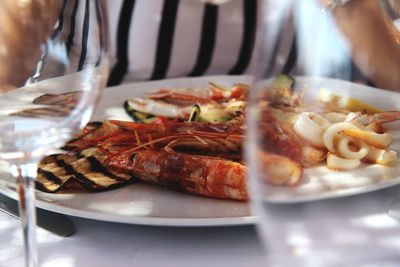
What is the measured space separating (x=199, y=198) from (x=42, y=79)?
0.19 m

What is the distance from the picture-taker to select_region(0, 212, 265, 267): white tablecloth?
1.60 feet

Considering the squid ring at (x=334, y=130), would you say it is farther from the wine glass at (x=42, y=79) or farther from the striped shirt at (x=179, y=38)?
the striped shirt at (x=179, y=38)

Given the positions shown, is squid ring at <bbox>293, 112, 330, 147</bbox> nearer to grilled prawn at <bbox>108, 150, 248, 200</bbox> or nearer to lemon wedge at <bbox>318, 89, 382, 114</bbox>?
lemon wedge at <bbox>318, 89, 382, 114</bbox>

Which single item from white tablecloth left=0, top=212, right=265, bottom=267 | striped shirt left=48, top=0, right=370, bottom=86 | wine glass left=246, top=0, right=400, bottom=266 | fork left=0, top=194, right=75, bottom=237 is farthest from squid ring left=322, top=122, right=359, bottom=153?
striped shirt left=48, top=0, right=370, bottom=86

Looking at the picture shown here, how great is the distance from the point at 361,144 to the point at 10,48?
26 centimetres

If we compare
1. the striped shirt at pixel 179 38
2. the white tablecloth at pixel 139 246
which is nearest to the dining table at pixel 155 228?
the white tablecloth at pixel 139 246

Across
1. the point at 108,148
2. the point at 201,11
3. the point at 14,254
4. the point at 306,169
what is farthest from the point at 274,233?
the point at 201,11

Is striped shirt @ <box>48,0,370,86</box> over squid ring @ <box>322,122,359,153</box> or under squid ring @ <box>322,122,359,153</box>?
under

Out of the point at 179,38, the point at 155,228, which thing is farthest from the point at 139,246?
the point at 179,38

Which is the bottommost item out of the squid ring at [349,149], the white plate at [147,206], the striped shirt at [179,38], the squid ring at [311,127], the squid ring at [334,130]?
the striped shirt at [179,38]

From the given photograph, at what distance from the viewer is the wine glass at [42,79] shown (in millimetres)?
417

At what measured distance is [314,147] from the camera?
37cm

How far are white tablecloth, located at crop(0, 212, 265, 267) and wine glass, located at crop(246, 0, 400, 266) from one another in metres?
0.13

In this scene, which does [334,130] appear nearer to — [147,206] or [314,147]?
[314,147]
